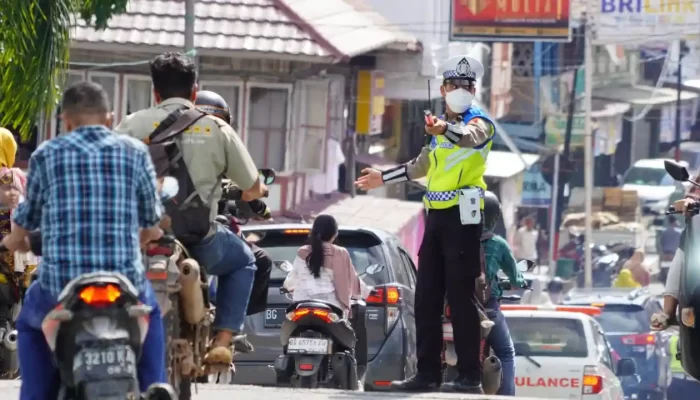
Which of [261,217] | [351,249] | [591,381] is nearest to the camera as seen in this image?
[261,217]

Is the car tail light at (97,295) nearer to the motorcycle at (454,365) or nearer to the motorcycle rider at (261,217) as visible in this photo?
the motorcycle rider at (261,217)

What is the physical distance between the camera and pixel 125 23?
24.9m

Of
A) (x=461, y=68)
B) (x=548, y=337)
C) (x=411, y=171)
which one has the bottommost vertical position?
(x=548, y=337)

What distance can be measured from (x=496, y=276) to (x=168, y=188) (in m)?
5.29

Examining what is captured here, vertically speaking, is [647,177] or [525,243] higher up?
[647,177]

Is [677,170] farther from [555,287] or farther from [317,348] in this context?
[555,287]

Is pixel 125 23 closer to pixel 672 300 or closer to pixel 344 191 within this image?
pixel 344 191

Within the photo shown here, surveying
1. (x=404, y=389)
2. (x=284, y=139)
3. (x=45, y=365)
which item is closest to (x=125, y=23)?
(x=284, y=139)

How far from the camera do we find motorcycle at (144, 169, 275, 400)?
686 cm

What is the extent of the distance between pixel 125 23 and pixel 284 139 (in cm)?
378

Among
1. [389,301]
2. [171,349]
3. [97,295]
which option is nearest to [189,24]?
[389,301]

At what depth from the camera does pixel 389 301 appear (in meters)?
13.1

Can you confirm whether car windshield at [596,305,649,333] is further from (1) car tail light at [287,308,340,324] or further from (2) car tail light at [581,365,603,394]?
(1) car tail light at [287,308,340,324]

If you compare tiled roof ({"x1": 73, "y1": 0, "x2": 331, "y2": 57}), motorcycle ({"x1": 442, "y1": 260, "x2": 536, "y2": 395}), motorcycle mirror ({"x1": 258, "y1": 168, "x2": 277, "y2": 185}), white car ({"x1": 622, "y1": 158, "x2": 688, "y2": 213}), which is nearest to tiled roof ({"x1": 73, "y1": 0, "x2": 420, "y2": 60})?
tiled roof ({"x1": 73, "y1": 0, "x2": 331, "y2": 57})
